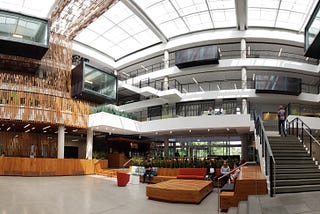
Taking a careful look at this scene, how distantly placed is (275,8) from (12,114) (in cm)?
2125

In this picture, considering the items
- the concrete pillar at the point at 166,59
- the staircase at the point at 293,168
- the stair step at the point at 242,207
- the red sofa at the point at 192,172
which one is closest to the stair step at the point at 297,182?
the staircase at the point at 293,168

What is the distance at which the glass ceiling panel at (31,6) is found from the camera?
2398 centimetres

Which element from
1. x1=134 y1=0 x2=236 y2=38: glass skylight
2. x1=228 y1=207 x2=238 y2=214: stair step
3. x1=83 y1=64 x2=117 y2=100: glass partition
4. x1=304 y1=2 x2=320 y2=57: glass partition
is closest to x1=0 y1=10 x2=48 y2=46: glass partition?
x1=83 y1=64 x2=117 y2=100: glass partition

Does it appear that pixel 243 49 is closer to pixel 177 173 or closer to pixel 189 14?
pixel 189 14

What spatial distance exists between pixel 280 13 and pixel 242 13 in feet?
11.6

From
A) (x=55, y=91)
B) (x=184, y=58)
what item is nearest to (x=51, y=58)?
(x=55, y=91)

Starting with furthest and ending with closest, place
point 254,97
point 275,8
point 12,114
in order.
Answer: point 254,97, point 275,8, point 12,114

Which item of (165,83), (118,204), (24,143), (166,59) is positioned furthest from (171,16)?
(118,204)

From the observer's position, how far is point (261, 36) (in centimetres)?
2719

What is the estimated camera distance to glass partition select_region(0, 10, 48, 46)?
868 inches

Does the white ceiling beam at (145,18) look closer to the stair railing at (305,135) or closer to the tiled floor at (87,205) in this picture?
the stair railing at (305,135)

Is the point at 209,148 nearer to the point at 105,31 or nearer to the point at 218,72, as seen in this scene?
the point at 218,72

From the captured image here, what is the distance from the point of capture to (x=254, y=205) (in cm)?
716

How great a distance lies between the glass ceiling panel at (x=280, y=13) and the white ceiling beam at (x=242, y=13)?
0.68 metres
